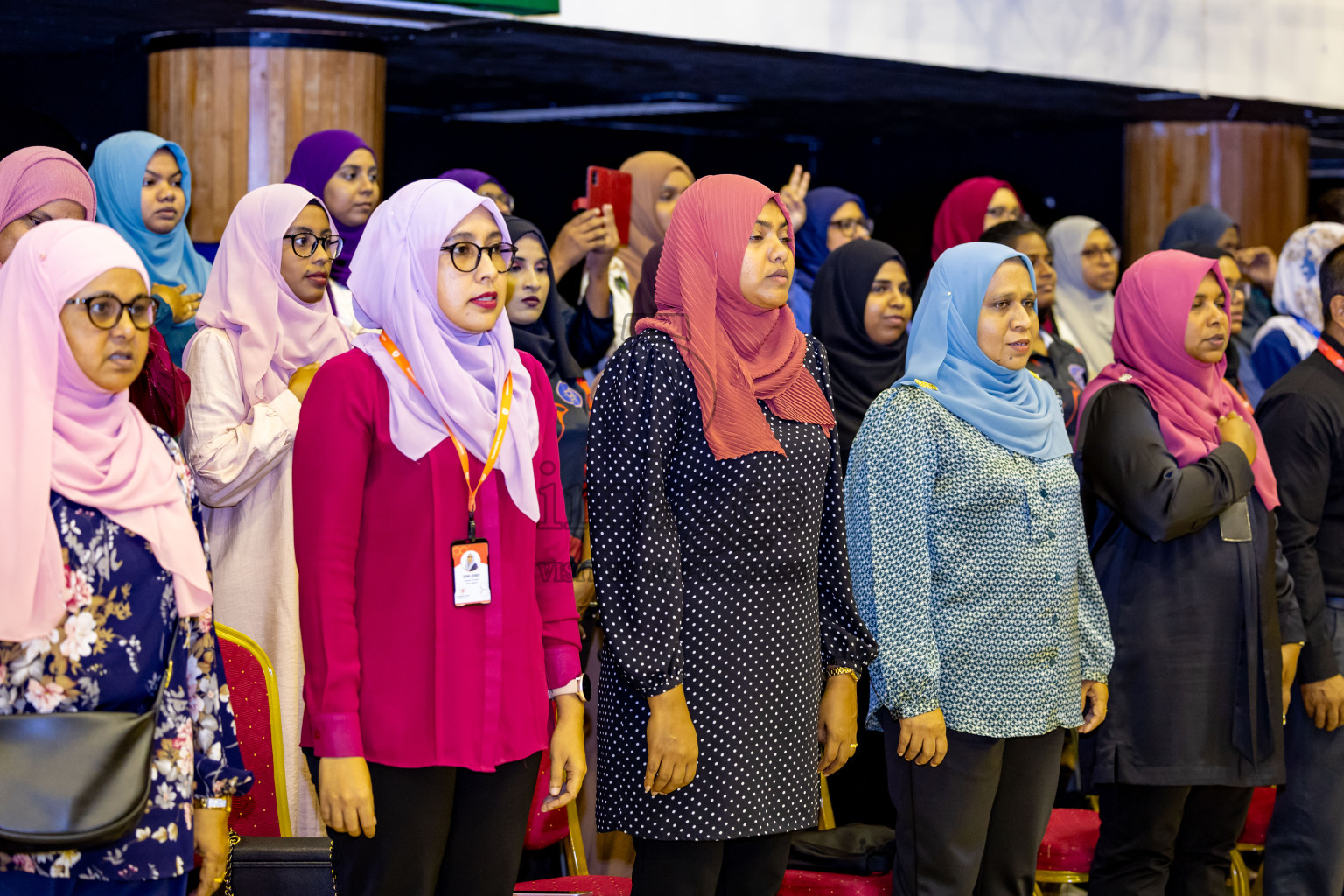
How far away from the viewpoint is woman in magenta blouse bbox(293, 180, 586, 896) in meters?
2.08

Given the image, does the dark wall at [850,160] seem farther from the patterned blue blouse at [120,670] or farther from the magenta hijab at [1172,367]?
the patterned blue blouse at [120,670]

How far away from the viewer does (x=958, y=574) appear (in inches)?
108

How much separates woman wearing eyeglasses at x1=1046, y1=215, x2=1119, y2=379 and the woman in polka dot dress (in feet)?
10.3

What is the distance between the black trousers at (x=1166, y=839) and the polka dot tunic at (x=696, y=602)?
0.97 m

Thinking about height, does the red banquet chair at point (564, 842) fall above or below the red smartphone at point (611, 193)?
below

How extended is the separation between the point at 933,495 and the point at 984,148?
21.7 feet

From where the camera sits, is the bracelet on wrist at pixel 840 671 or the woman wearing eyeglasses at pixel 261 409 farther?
the woman wearing eyeglasses at pixel 261 409

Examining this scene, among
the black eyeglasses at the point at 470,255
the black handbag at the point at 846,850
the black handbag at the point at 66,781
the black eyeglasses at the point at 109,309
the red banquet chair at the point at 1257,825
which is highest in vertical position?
the black eyeglasses at the point at 470,255

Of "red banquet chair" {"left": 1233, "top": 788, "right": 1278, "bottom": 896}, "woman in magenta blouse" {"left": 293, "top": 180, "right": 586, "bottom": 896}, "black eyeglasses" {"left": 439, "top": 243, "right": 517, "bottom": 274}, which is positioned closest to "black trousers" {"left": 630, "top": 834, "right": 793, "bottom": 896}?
"woman in magenta blouse" {"left": 293, "top": 180, "right": 586, "bottom": 896}

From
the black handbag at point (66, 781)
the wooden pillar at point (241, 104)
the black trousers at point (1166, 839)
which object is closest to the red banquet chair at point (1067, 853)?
the black trousers at point (1166, 839)

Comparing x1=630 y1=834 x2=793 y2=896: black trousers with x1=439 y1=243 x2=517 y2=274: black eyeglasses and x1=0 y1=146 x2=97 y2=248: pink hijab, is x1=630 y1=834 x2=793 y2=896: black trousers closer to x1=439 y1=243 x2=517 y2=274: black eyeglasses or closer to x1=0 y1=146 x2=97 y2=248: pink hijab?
x1=439 y1=243 x2=517 y2=274: black eyeglasses

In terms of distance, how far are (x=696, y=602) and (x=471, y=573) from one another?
42 cm

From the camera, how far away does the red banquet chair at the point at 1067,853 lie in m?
3.20

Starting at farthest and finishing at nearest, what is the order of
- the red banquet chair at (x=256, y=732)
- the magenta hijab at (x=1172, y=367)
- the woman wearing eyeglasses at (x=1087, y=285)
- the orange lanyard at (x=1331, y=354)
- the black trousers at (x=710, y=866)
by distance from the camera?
the woman wearing eyeglasses at (x=1087, y=285)
the orange lanyard at (x=1331, y=354)
the magenta hijab at (x=1172, y=367)
the red banquet chair at (x=256, y=732)
the black trousers at (x=710, y=866)
